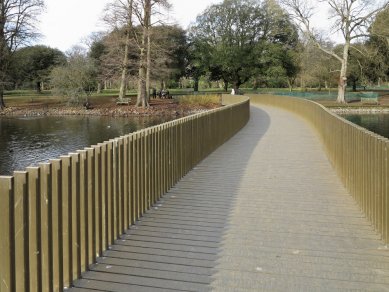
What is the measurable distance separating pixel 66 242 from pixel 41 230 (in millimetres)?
453

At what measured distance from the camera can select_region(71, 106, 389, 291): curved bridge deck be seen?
4.11 meters

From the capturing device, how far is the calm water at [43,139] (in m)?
17.8

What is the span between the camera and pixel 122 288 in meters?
3.94

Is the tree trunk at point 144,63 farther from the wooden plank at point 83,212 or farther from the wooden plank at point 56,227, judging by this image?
the wooden plank at point 56,227

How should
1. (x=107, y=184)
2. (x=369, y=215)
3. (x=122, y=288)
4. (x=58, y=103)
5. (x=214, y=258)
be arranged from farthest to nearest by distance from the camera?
1. (x=58, y=103)
2. (x=369, y=215)
3. (x=107, y=184)
4. (x=214, y=258)
5. (x=122, y=288)

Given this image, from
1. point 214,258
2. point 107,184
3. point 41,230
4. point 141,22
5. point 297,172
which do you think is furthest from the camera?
point 141,22

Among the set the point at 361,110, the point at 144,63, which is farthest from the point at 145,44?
the point at 361,110

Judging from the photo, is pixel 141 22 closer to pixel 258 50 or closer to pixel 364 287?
pixel 258 50

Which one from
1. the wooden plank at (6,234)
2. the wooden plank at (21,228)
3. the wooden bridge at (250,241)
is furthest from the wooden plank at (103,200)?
the wooden plank at (6,234)

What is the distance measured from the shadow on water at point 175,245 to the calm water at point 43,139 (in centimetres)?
963

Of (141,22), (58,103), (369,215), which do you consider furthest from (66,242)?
(58,103)

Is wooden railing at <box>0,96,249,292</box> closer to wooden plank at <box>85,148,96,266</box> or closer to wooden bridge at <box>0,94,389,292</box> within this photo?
wooden plank at <box>85,148,96,266</box>

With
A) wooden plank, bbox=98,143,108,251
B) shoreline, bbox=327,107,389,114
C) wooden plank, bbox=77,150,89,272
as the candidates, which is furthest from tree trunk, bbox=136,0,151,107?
wooden plank, bbox=77,150,89,272

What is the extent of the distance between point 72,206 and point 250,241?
2012 millimetres
